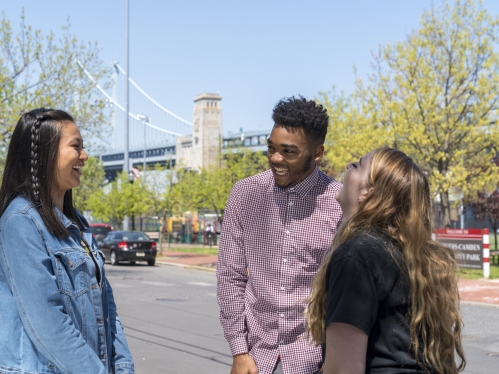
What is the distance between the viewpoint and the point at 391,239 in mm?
2482

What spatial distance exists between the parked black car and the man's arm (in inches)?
1011

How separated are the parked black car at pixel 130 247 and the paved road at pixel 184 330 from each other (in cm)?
858

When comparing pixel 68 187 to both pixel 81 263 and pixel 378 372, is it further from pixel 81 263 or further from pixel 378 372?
pixel 378 372

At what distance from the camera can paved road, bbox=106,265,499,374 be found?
28.1 ft

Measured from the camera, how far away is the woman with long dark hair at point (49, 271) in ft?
8.54

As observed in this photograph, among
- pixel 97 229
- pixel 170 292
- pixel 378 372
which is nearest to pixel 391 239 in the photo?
pixel 378 372

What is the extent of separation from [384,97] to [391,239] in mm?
23205

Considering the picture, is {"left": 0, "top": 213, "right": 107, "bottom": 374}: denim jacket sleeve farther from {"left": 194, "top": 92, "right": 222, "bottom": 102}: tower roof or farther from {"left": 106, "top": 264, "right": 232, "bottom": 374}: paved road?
{"left": 194, "top": 92, "right": 222, "bottom": 102}: tower roof

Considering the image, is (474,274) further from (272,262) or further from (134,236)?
(272,262)

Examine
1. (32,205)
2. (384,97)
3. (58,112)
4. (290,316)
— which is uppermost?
(384,97)

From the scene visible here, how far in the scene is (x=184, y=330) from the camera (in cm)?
1128

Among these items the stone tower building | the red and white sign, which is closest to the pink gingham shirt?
the red and white sign

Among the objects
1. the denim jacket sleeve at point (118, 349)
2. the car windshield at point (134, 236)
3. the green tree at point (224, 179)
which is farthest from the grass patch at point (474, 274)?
the denim jacket sleeve at point (118, 349)

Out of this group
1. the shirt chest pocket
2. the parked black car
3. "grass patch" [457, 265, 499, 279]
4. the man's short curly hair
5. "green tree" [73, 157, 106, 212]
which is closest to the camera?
the shirt chest pocket
